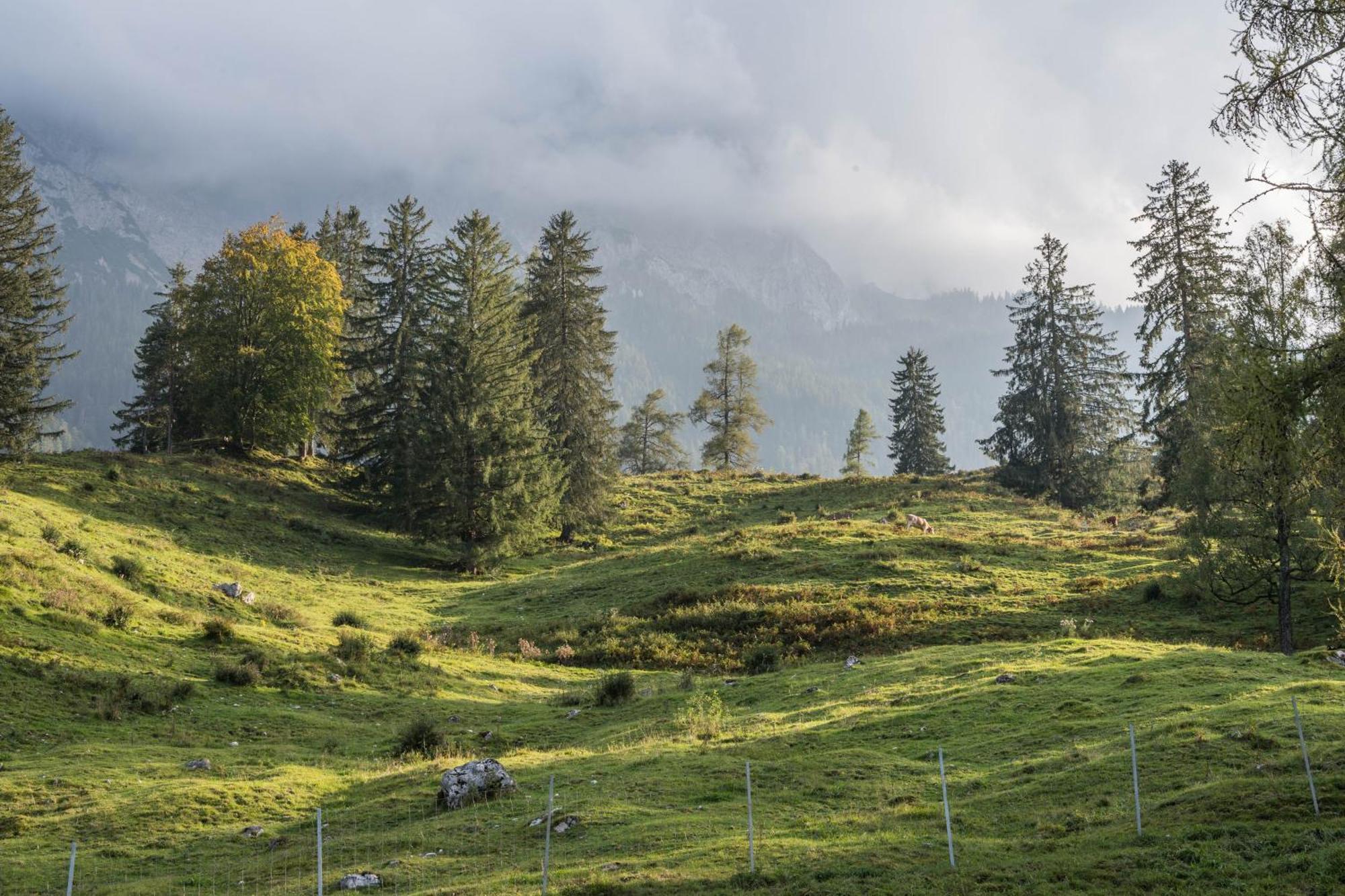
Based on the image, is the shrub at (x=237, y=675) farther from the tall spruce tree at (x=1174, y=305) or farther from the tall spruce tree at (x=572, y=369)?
the tall spruce tree at (x=1174, y=305)

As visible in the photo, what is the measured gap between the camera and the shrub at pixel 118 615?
2267 centimetres

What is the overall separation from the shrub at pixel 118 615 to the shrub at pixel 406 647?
766 cm

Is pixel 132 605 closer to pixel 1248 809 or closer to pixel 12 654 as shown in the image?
pixel 12 654

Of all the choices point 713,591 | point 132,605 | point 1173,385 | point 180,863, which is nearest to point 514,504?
point 713,591

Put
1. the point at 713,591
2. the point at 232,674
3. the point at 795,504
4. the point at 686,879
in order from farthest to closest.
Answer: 1. the point at 795,504
2. the point at 713,591
3. the point at 232,674
4. the point at 686,879

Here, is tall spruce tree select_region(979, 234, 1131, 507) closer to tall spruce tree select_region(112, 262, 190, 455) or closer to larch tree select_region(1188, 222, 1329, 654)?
larch tree select_region(1188, 222, 1329, 654)

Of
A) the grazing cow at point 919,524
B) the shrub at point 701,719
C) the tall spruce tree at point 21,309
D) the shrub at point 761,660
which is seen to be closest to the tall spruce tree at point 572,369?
the grazing cow at point 919,524

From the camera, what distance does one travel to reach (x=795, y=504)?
6019 cm

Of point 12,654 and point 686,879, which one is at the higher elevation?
point 12,654

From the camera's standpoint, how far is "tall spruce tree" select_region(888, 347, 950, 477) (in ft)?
274

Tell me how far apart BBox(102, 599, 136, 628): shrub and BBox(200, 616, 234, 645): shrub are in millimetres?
2024

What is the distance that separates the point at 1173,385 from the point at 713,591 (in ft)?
105

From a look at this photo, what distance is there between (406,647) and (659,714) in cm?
1067

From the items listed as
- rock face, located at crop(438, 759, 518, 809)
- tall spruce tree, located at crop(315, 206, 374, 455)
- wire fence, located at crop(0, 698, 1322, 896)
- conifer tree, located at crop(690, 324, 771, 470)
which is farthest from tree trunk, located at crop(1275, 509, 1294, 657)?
conifer tree, located at crop(690, 324, 771, 470)
